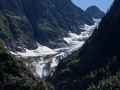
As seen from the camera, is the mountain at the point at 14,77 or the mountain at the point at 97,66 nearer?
the mountain at the point at 14,77

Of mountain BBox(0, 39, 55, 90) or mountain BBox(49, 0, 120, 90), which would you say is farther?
mountain BBox(49, 0, 120, 90)

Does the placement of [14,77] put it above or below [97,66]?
above

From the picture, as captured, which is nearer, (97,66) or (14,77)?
(14,77)

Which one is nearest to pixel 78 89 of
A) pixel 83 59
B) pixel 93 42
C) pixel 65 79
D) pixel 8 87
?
pixel 65 79

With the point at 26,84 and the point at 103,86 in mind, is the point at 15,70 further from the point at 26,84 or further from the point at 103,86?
the point at 103,86
